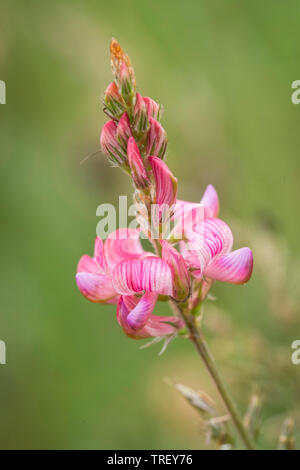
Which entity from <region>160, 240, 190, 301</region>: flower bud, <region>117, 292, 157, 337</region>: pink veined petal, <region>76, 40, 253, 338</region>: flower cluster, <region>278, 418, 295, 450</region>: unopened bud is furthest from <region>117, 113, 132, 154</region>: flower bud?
<region>278, 418, 295, 450</region>: unopened bud

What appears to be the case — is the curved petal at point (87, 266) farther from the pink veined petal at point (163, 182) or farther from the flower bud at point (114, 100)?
the flower bud at point (114, 100)

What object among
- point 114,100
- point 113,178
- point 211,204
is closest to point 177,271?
point 211,204

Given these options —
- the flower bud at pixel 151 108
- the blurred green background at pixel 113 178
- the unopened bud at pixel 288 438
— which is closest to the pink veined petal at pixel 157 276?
the flower bud at pixel 151 108

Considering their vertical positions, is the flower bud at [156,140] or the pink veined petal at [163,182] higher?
the flower bud at [156,140]

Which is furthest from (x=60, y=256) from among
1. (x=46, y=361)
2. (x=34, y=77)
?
(x=34, y=77)

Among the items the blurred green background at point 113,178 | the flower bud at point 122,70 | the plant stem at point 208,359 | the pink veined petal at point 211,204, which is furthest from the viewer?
the blurred green background at point 113,178

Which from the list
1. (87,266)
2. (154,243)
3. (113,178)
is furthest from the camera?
(113,178)

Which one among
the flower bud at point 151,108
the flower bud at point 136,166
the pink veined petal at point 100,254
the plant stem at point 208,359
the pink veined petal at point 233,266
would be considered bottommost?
the plant stem at point 208,359

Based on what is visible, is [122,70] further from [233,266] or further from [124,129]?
[233,266]
